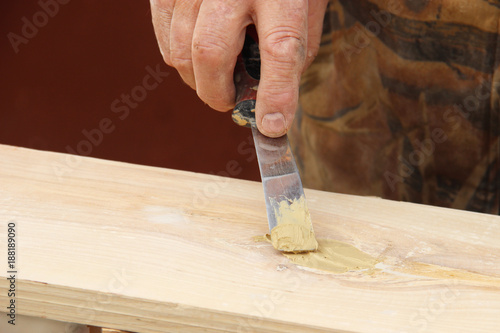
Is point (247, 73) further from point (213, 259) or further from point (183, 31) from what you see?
point (213, 259)

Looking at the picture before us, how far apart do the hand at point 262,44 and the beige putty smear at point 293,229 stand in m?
0.15

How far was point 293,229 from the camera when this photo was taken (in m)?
0.91

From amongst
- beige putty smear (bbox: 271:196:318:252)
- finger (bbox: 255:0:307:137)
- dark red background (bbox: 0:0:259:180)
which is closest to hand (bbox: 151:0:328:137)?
finger (bbox: 255:0:307:137)

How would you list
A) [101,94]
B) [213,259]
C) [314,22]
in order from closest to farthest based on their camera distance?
[213,259]
[314,22]
[101,94]

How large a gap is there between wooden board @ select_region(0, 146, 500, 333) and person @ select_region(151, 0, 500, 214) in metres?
0.28

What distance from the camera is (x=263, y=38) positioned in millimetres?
976

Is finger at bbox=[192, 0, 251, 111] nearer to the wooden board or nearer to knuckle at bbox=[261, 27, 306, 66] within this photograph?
knuckle at bbox=[261, 27, 306, 66]

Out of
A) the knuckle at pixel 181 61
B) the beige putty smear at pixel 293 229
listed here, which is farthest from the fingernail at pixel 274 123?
the knuckle at pixel 181 61

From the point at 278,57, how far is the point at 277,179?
22cm

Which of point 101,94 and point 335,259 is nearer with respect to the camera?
point 335,259

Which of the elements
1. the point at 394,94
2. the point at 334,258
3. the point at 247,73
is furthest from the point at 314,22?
the point at 334,258

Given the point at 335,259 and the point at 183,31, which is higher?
the point at 183,31

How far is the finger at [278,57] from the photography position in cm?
97

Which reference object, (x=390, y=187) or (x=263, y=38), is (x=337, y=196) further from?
(x=390, y=187)
